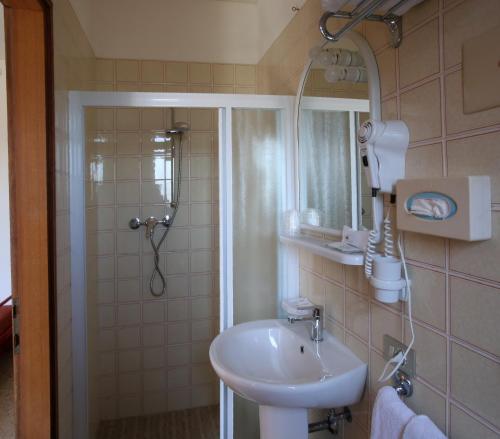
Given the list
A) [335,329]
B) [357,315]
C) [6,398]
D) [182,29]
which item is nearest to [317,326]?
[335,329]

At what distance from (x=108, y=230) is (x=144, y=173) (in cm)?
42

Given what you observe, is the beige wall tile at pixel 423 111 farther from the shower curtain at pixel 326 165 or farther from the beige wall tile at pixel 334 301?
the beige wall tile at pixel 334 301

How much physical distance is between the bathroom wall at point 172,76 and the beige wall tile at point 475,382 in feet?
6.72

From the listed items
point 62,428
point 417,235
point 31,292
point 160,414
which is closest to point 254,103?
point 417,235

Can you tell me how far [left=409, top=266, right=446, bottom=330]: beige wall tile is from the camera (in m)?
0.79

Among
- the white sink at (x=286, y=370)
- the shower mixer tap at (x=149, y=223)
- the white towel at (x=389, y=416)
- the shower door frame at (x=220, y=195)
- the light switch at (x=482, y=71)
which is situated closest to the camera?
the light switch at (x=482, y=71)

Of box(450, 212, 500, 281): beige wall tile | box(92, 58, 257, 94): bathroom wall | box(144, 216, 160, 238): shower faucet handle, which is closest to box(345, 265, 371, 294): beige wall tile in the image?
box(450, 212, 500, 281): beige wall tile

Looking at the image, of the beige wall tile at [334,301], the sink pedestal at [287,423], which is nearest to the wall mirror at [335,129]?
the beige wall tile at [334,301]

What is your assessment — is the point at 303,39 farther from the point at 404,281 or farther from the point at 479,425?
the point at 479,425

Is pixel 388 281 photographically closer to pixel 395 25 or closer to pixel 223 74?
pixel 395 25

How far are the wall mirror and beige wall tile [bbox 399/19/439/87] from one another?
10cm

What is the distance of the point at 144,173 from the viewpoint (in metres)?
2.24

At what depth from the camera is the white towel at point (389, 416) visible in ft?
2.54

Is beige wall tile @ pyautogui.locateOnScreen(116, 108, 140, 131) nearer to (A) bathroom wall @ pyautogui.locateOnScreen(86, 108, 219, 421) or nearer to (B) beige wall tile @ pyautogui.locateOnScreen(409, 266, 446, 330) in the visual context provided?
(A) bathroom wall @ pyautogui.locateOnScreen(86, 108, 219, 421)
